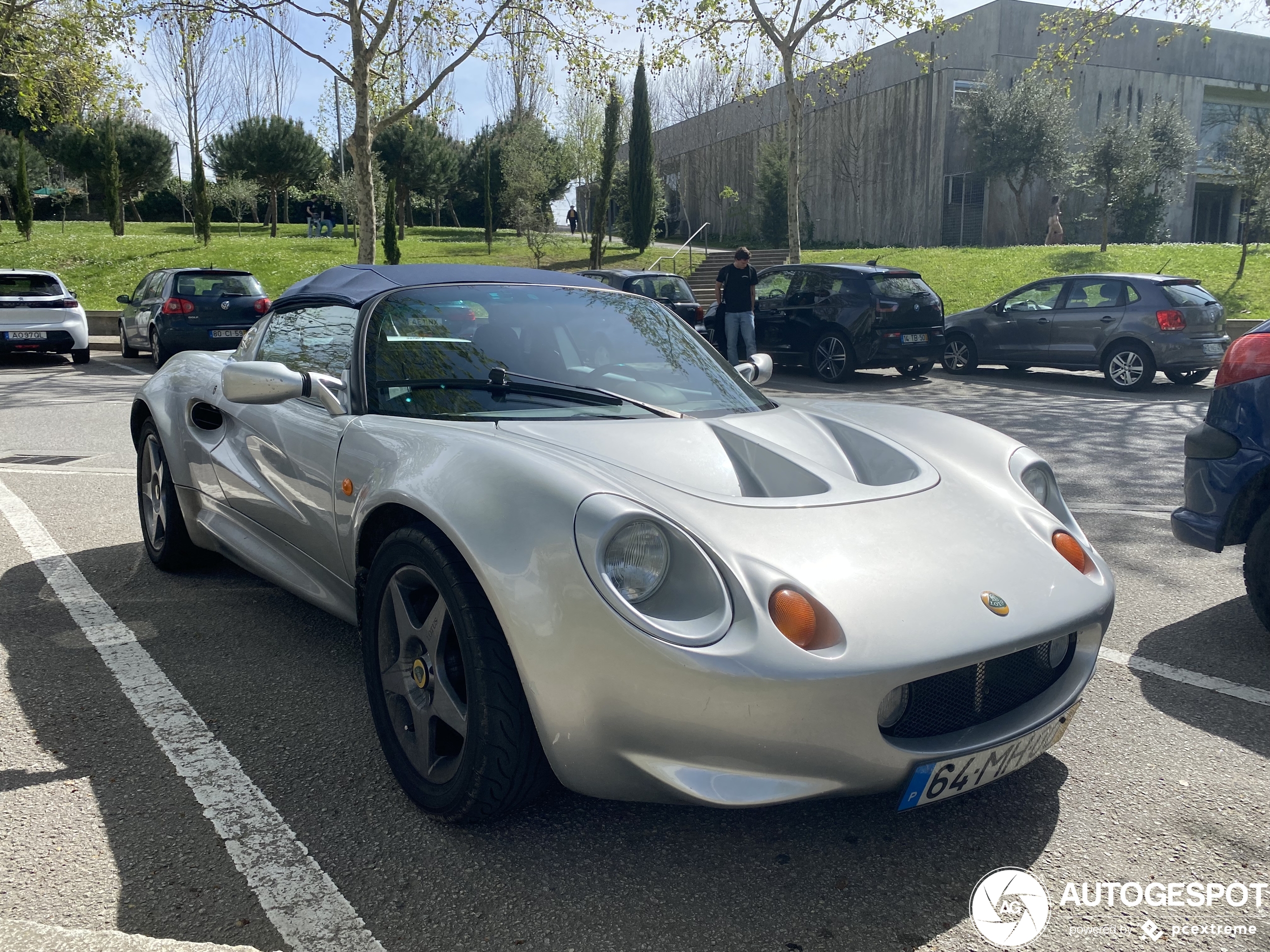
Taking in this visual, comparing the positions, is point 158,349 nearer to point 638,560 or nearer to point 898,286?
point 898,286

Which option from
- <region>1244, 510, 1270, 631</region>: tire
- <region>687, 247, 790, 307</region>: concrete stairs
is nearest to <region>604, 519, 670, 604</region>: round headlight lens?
<region>1244, 510, 1270, 631</region>: tire

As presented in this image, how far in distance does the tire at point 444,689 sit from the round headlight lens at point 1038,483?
5.33ft

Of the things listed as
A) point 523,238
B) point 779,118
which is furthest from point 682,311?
point 779,118

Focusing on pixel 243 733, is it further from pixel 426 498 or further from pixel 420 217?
pixel 420 217

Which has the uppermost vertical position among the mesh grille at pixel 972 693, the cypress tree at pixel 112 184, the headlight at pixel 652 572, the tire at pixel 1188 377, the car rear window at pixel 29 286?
the cypress tree at pixel 112 184

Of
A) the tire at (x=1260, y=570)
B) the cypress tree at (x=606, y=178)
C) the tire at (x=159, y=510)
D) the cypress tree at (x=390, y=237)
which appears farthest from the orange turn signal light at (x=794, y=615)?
the cypress tree at (x=606, y=178)

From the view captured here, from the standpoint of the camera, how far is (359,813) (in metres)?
2.49

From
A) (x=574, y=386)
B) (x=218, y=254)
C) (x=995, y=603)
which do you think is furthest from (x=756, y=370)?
(x=218, y=254)

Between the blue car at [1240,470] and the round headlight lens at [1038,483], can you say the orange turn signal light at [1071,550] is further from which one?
the blue car at [1240,470]

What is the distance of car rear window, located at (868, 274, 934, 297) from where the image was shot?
1345 centimetres

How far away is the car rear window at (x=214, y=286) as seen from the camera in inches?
582

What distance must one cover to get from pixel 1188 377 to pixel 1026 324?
217 cm

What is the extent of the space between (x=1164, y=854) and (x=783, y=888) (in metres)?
0.91

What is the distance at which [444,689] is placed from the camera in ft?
7.89
